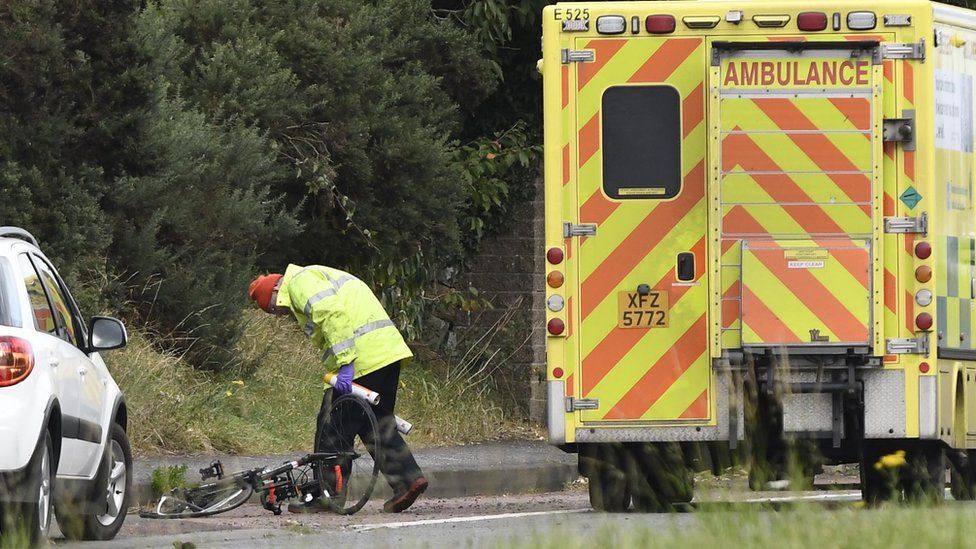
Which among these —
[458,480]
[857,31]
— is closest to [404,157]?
[458,480]

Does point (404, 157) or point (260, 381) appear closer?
point (260, 381)

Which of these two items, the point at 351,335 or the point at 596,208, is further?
the point at 351,335

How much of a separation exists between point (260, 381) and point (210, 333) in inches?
34.4

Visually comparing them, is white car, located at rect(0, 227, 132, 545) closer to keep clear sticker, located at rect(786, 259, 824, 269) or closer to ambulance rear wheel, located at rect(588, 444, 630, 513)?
ambulance rear wheel, located at rect(588, 444, 630, 513)

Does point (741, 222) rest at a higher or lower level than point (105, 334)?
higher

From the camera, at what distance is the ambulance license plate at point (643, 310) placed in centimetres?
1069

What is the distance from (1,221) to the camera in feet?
42.9

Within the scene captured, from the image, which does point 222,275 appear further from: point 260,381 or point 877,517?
point 877,517

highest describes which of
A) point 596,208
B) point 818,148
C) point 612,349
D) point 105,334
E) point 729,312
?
point 818,148

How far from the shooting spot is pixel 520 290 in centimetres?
1892

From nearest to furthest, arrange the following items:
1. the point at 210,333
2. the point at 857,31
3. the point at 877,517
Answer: the point at 877,517 < the point at 857,31 < the point at 210,333

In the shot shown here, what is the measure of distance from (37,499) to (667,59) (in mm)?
4458

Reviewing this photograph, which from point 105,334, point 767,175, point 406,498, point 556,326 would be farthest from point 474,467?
point 105,334

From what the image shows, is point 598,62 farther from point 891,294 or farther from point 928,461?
point 928,461
